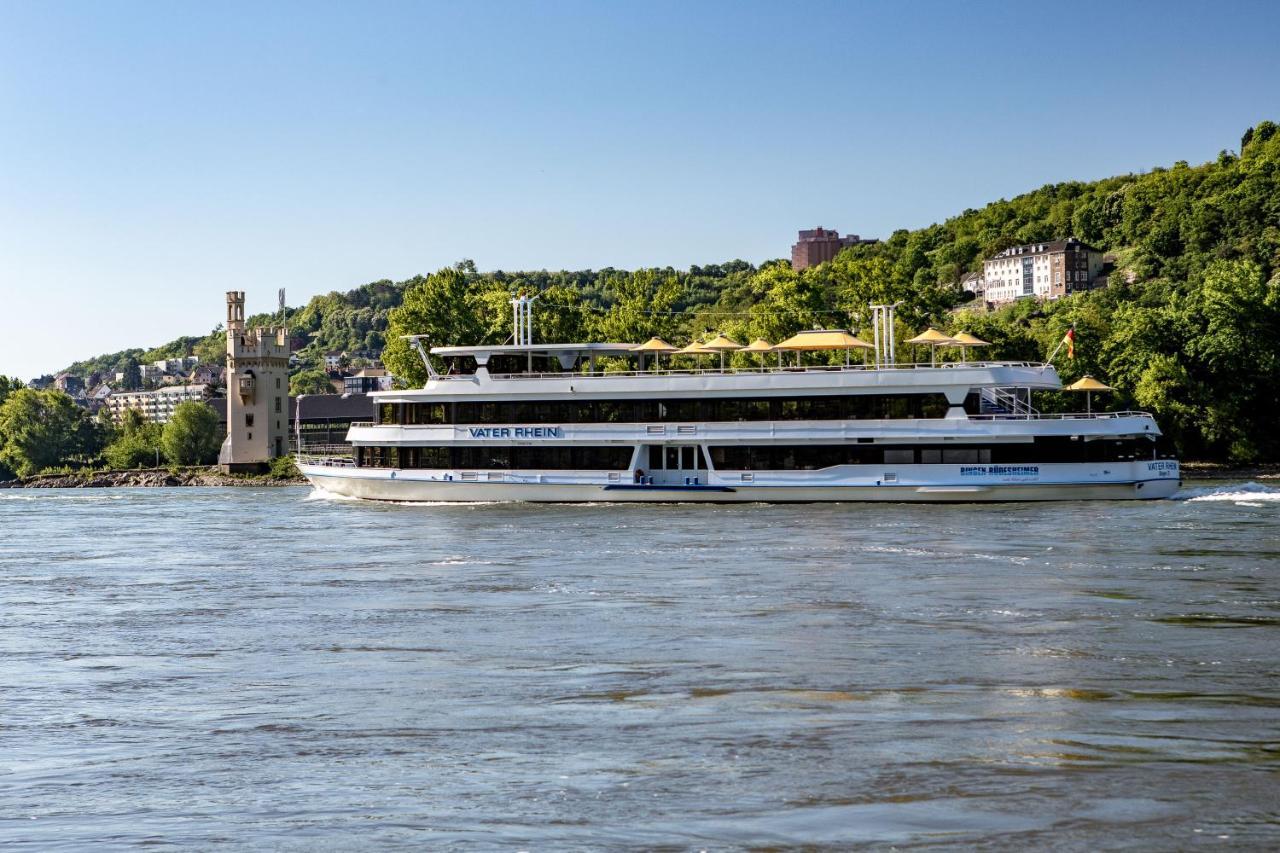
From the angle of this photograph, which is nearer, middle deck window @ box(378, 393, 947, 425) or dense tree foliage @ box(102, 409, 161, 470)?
middle deck window @ box(378, 393, 947, 425)

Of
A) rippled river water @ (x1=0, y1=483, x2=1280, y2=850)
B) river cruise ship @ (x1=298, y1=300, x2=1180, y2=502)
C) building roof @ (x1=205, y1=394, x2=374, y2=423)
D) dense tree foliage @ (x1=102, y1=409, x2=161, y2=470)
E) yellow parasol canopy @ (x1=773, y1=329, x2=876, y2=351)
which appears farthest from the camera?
building roof @ (x1=205, y1=394, x2=374, y2=423)

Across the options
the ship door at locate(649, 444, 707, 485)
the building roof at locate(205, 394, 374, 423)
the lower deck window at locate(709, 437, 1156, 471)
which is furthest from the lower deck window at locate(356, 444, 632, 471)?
the building roof at locate(205, 394, 374, 423)

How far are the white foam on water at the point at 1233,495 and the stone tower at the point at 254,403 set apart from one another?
7320 centimetres

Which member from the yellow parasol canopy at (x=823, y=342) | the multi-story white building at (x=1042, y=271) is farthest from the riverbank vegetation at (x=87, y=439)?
the multi-story white building at (x=1042, y=271)

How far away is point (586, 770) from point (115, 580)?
Result: 748 inches

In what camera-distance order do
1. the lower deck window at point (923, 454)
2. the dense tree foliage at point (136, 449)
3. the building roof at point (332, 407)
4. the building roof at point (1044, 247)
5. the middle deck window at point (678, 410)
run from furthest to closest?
the building roof at point (1044, 247)
the building roof at point (332, 407)
the dense tree foliage at point (136, 449)
the middle deck window at point (678, 410)
the lower deck window at point (923, 454)

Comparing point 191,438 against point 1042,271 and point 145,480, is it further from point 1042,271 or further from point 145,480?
point 1042,271

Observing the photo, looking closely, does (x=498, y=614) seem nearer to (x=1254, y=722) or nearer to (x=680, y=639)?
(x=680, y=639)

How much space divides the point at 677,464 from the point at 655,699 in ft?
107

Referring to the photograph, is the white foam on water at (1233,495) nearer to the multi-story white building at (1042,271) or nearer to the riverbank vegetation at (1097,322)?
the riverbank vegetation at (1097,322)

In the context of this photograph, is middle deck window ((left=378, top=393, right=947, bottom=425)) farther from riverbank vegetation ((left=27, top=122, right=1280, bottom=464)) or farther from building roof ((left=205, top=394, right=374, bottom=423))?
building roof ((left=205, top=394, right=374, bottom=423))

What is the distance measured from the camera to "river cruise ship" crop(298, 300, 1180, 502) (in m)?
43.3

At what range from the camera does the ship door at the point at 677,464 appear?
47.2 metres

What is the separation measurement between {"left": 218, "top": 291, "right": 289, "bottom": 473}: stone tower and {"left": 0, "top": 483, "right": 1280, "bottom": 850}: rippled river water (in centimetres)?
7503
